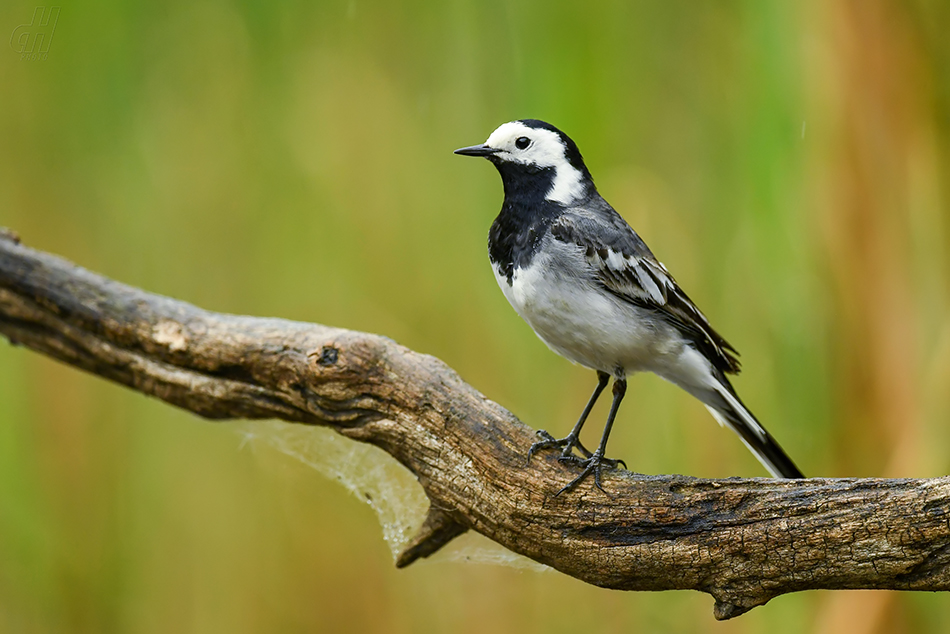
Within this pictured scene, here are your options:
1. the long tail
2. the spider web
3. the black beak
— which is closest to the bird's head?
the black beak

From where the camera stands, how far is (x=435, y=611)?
2.03 meters

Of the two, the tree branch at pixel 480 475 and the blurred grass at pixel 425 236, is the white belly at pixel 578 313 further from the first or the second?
the blurred grass at pixel 425 236

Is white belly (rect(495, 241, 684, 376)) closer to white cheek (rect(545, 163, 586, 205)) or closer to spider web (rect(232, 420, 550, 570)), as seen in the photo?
white cheek (rect(545, 163, 586, 205))

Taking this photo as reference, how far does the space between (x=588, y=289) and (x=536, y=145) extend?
0.31 meters

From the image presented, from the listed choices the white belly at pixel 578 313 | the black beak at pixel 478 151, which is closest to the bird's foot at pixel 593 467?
the white belly at pixel 578 313

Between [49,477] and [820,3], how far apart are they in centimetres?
226

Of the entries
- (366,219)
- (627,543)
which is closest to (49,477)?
(366,219)

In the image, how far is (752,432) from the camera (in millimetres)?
1455

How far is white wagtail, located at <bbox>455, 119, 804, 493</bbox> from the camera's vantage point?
1.32 meters

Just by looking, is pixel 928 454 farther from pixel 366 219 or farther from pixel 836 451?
pixel 366 219

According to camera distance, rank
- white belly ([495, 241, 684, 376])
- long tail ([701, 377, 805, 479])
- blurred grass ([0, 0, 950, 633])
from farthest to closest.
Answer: blurred grass ([0, 0, 950, 633]), long tail ([701, 377, 805, 479]), white belly ([495, 241, 684, 376])

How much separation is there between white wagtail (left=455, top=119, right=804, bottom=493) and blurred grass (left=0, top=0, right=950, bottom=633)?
35cm

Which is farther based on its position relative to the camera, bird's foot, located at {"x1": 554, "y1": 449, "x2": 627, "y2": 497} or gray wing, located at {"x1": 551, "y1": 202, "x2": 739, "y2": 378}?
gray wing, located at {"x1": 551, "y1": 202, "x2": 739, "y2": 378}

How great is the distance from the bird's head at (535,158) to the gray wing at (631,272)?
75 mm
